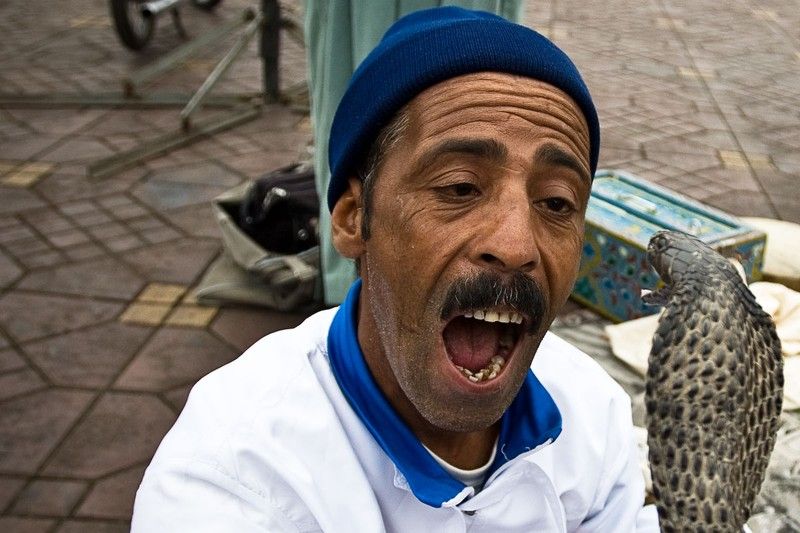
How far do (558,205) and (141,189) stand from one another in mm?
3764

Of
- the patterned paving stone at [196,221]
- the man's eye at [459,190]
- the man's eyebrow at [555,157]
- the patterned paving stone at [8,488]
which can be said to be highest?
the man's eyebrow at [555,157]

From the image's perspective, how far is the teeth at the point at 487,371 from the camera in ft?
3.70

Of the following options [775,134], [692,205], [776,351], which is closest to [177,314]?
[692,205]

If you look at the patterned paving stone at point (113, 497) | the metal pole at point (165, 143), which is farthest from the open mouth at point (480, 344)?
the metal pole at point (165, 143)

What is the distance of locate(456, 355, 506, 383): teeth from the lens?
113 cm

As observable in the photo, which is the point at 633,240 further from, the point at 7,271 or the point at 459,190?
the point at 7,271

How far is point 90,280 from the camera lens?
3.60 m

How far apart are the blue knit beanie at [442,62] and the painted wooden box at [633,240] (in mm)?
2065

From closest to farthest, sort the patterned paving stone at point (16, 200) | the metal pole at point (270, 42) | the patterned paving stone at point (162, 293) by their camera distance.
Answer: the patterned paving stone at point (162, 293) < the patterned paving stone at point (16, 200) < the metal pole at point (270, 42)

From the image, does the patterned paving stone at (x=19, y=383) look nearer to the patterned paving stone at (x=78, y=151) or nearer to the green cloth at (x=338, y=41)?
the green cloth at (x=338, y=41)

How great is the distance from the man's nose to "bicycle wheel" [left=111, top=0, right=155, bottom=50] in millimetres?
6312

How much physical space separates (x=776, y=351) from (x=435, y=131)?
1.74 ft

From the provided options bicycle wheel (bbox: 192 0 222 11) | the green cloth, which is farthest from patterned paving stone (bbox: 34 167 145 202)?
bicycle wheel (bbox: 192 0 222 11)

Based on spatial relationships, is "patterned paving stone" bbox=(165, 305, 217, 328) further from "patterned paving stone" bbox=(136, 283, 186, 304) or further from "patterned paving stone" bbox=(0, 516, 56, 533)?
"patterned paving stone" bbox=(0, 516, 56, 533)
